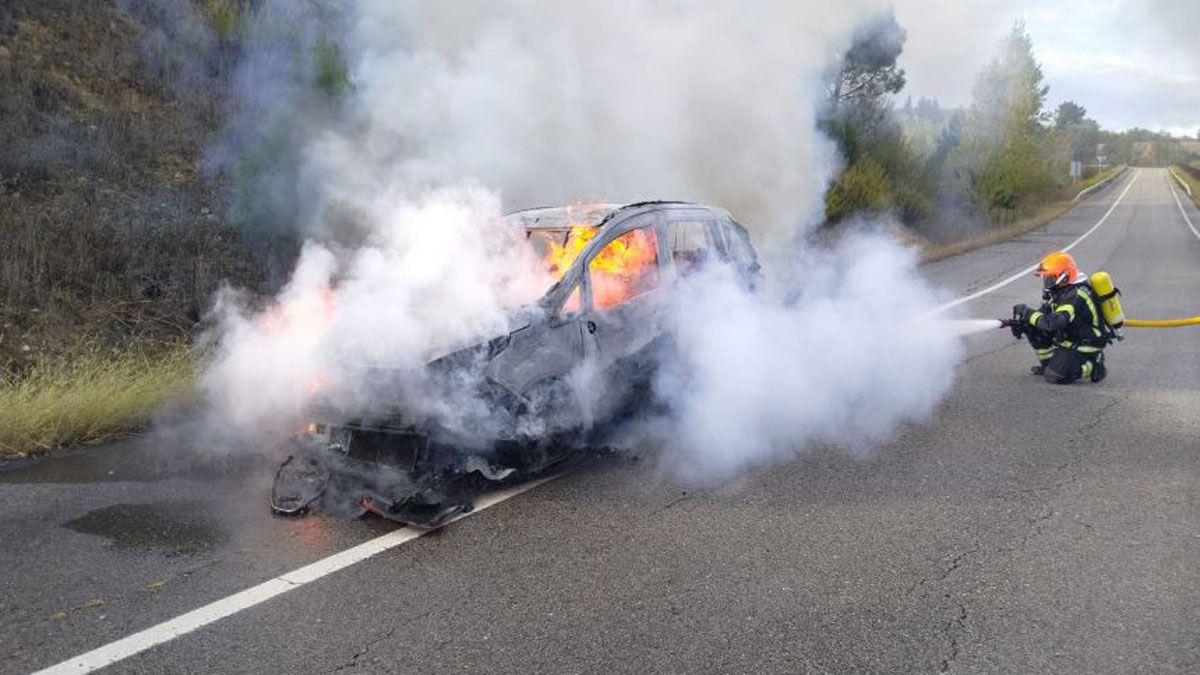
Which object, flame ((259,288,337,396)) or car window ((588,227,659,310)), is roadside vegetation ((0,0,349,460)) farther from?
car window ((588,227,659,310))

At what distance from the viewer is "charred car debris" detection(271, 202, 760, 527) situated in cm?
463

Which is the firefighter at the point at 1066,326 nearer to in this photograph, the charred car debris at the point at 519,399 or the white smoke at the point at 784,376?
the white smoke at the point at 784,376

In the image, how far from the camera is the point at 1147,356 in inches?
356

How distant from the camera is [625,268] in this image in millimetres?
6027

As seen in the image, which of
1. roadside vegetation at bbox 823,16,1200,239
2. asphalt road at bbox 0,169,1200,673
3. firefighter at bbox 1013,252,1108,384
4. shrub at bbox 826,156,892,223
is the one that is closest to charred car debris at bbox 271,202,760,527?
asphalt road at bbox 0,169,1200,673

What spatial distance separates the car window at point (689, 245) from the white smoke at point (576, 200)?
11.0 inches

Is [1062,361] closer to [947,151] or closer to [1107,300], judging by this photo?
[1107,300]

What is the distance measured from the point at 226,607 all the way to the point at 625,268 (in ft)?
11.3

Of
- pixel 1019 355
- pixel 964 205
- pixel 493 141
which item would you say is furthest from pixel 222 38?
pixel 964 205

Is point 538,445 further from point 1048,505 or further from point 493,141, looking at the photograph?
point 493,141

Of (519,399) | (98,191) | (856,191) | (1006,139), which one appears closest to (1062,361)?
(519,399)

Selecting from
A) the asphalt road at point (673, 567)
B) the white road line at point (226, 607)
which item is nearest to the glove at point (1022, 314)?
the asphalt road at point (673, 567)

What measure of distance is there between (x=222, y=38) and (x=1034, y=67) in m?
38.1

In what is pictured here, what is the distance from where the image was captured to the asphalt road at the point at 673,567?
3.19 meters
